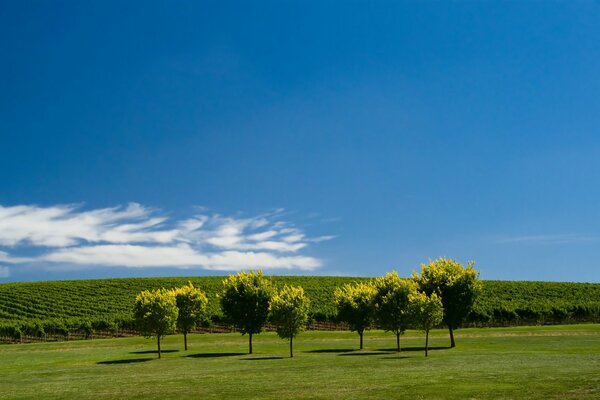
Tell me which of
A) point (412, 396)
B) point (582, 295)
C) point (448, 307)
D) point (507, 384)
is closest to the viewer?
point (412, 396)

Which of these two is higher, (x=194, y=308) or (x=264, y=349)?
(x=194, y=308)

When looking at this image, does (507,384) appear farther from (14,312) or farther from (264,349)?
(14,312)

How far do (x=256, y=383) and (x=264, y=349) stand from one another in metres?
32.9

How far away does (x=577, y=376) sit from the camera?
95.0ft

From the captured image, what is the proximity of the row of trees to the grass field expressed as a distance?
10.2 ft

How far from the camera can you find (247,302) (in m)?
65.4

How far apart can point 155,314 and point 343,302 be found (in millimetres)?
21241

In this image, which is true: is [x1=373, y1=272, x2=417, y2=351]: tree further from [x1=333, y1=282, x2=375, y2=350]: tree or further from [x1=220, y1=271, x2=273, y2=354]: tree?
[x1=220, y1=271, x2=273, y2=354]: tree

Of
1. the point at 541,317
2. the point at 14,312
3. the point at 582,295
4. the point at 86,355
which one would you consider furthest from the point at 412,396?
the point at 582,295

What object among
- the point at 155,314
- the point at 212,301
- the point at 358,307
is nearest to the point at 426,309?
the point at 358,307

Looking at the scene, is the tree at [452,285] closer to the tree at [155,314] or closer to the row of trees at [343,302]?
the row of trees at [343,302]

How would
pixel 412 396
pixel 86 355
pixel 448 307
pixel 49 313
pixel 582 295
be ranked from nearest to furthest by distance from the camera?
1. pixel 412 396
2. pixel 86 355
3. pixel 448 307
4. pixel 49 313
5. pixel 582 295

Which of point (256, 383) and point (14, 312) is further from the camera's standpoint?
point (14, 312)

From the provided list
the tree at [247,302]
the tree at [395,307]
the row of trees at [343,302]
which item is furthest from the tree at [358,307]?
the tree at [247,302]
